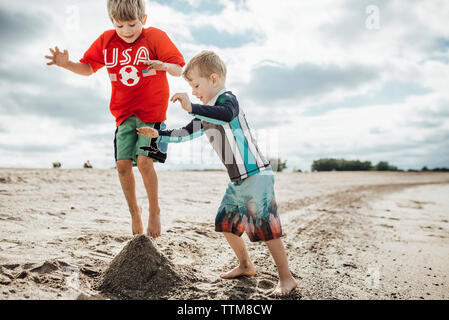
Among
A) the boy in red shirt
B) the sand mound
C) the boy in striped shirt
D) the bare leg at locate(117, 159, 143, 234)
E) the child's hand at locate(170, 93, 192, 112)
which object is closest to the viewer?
the child's hand at locate(170, 93, 192, 112)

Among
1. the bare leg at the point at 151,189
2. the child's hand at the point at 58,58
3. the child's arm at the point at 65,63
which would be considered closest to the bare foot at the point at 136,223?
the bare leg at the point at 151,189

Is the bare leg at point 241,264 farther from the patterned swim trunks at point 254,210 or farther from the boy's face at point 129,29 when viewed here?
the boy's face at point 129,29

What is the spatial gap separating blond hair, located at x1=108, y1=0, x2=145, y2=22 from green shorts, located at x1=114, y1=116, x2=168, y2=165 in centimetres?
83

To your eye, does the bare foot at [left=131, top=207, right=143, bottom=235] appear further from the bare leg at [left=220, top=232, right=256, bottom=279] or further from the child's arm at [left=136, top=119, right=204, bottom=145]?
the bare leg at [left=220, top=232, right=256, bottom=279]

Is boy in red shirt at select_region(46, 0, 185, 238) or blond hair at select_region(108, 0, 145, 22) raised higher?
blond hair at select_region(108, 0, 145, 22)

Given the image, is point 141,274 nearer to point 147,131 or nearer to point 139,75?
point 147,131

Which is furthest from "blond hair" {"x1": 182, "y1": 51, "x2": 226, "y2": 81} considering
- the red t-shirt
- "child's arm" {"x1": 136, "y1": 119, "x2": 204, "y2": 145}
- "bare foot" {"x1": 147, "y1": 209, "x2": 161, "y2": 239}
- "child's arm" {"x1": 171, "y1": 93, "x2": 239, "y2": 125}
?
"bare foot" {"x1": 147, "y1": 209, "x2": 161, "y2": 239}

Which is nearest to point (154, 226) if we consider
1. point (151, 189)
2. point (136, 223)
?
point (136, 223)

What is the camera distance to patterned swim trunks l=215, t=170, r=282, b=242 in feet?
7.07

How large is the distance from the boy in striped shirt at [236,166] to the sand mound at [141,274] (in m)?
0.42

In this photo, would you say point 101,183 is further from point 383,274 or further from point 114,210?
point 383,274

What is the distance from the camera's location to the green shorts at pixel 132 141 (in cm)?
291

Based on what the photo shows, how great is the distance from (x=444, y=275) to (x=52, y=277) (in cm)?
308
